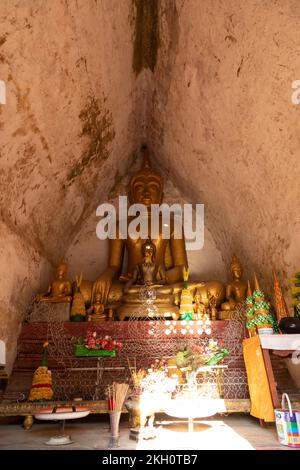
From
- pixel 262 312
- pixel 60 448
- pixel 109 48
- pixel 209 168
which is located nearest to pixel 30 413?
pixel 60 448

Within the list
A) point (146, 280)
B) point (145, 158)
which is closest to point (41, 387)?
point (146, 280)

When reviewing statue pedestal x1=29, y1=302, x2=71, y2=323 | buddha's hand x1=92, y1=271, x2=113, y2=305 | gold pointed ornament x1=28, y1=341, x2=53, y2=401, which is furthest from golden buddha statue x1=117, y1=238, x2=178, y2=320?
gold pointed ornament x1=28, y1=341, x2=53, y2=401

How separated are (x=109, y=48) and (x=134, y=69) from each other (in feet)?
3.33

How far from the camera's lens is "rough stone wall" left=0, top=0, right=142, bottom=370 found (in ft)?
10.8

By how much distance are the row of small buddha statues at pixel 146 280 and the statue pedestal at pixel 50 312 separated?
3.1 inches

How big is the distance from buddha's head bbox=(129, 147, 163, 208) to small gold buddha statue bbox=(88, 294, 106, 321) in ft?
6.92

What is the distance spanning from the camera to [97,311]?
16.1 ft

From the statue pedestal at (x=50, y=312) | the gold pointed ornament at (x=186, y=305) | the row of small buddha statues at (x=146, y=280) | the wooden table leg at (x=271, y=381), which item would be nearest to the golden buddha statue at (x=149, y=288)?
the row of small buddha statues at (x=146, y=280)

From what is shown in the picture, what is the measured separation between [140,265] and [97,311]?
1222mm

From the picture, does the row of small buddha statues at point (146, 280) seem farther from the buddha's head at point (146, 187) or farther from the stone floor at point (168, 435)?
the stone floor at point (168, 435)

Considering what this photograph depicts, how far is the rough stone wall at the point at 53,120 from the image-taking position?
3.31 meters

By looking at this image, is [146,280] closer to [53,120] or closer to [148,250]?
[148,250]
